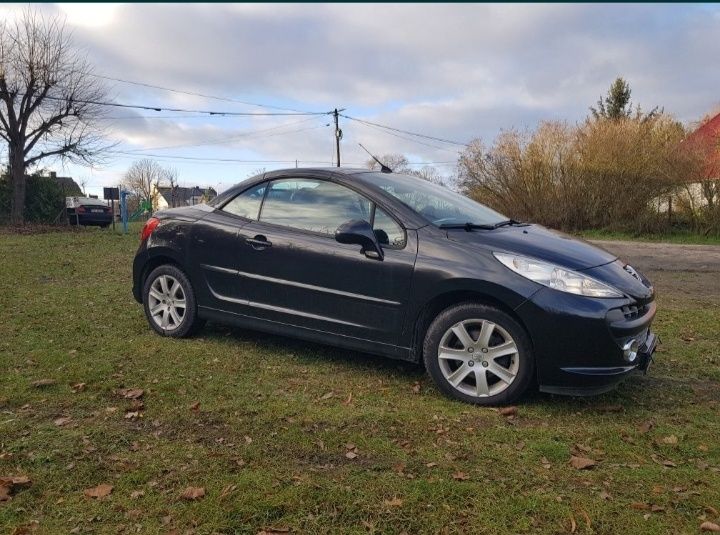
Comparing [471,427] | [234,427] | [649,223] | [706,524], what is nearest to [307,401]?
[234,427]

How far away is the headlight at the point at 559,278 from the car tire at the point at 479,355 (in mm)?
308

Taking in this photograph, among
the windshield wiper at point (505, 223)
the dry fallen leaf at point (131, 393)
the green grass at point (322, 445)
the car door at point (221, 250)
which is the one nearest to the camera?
the green grass at point (322, 445)

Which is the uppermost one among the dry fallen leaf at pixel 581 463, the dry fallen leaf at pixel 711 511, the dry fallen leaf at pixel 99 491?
the dry fallen leaf at pixel 581 463

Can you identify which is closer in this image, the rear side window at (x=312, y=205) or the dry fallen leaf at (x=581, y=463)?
the dry fallen leaf at (x=581, y=463)

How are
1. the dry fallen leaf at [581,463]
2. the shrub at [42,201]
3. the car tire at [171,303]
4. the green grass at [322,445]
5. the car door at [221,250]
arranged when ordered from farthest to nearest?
the shrub at [42,201] < the car tire at [171,303] < the car door at [221,250] < the dry fallen leaf at [581,463] < the green grass at [322,445]

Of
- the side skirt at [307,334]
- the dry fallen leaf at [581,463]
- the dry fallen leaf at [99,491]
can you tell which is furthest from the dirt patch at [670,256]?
the dry fallen leaf at [99,491]

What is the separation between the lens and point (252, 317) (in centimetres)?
487

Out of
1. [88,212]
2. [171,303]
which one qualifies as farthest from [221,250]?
[88,212]

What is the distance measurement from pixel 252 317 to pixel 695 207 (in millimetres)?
20149

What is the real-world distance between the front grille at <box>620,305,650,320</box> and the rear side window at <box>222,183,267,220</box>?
2910 mm

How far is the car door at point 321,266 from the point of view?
13.7 ft

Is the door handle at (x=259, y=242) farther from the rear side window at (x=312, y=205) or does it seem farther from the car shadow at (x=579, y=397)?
the car shadow at (x=579, y=397)

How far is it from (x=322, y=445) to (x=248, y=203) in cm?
248

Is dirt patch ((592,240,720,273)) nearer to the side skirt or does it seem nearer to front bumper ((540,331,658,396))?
front bumper ((540,331,658,396))
